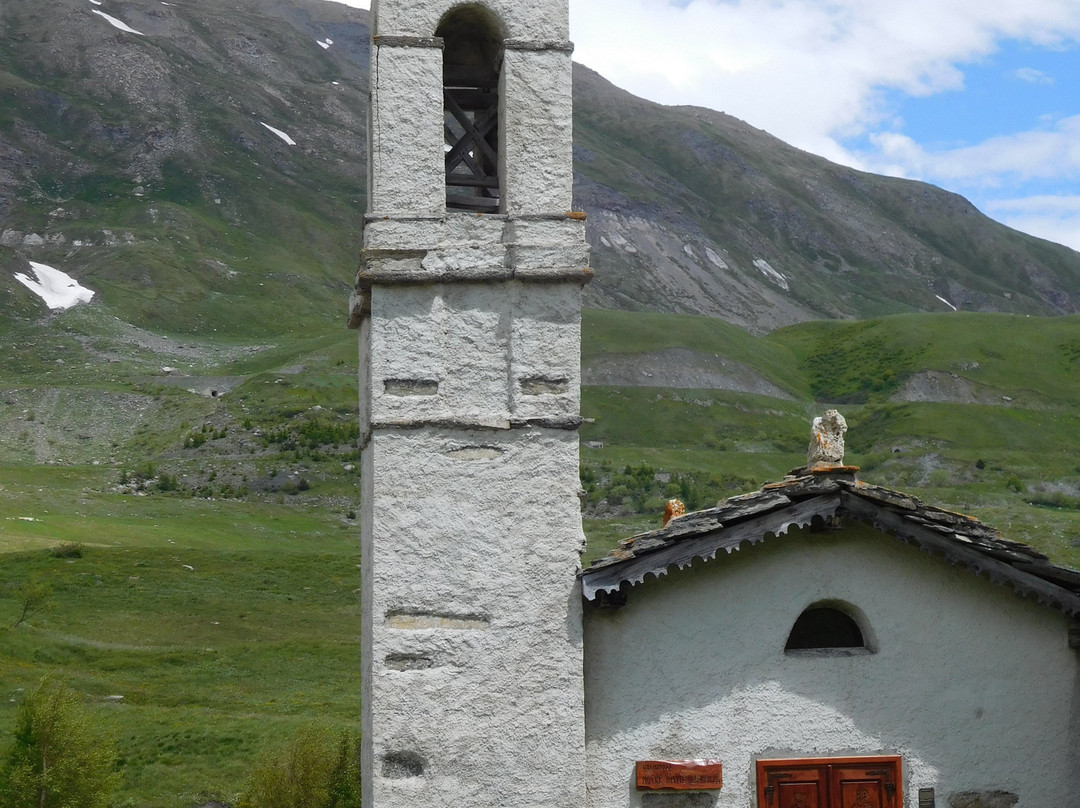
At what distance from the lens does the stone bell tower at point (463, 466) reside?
1116cm

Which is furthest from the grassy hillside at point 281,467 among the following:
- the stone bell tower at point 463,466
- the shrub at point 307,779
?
the stone bell tower at point 463,466

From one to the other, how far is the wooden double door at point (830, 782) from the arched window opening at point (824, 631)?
1.00 meters

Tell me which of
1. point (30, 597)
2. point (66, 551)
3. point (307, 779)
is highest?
point (66, 551)

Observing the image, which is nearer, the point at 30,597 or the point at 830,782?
the point at 830,782

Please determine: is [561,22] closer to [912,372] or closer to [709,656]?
[709,656]

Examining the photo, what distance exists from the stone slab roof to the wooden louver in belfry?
371 cm

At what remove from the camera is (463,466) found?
37.4 feet

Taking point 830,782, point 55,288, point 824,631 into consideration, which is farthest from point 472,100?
point 55,288

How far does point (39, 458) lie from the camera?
8625 cm

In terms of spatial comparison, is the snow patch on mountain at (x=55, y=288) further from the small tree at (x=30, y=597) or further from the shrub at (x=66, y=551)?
the small tree at (x=30, y=597)

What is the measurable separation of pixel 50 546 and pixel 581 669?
46168mm

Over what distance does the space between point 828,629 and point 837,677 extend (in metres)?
0.49

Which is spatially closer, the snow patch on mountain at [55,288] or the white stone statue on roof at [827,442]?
the white stone statue on roof at [827,442]

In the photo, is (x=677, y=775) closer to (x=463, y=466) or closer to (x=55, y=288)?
(x=463, y=466)
